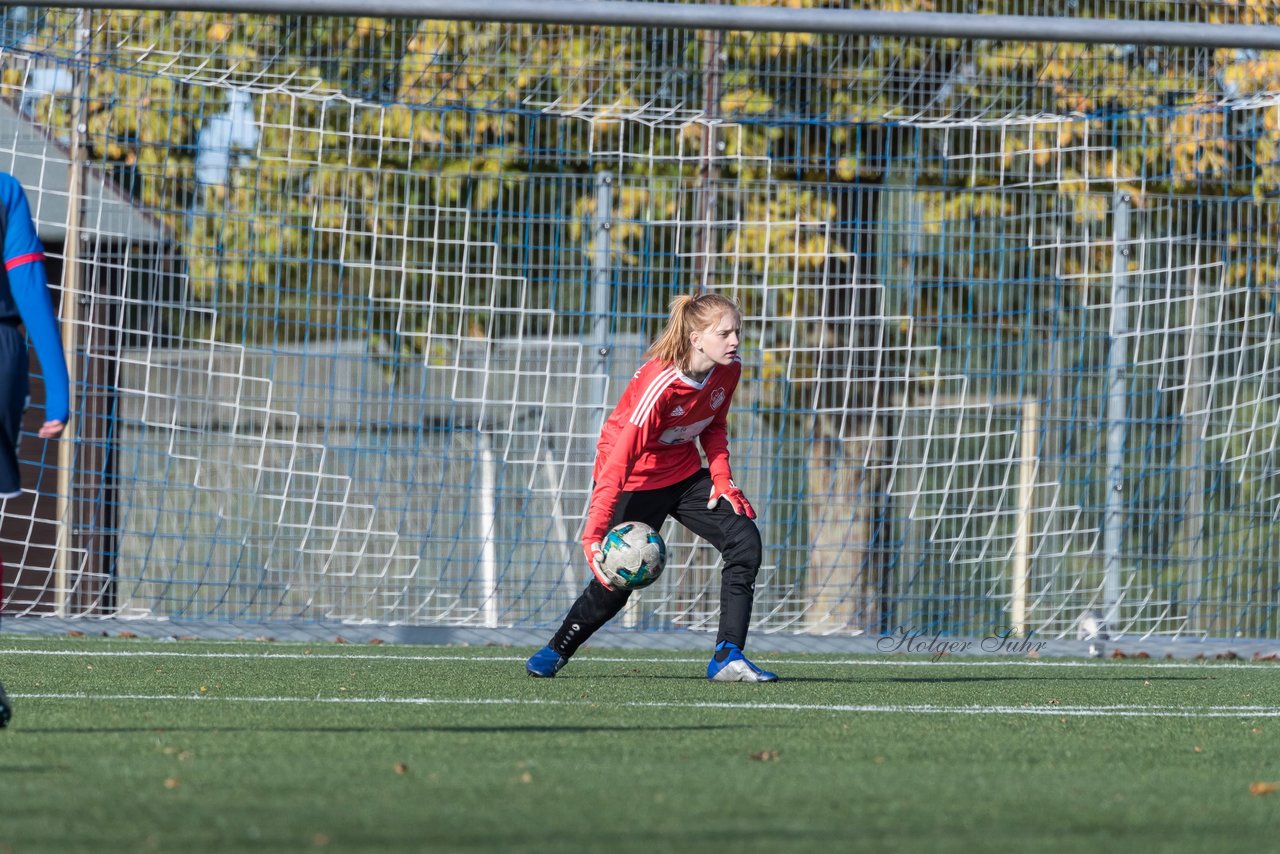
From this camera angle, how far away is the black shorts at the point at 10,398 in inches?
175

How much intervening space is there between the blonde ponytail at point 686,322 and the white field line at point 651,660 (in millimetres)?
1890

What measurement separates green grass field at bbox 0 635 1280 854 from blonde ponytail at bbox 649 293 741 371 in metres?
1.26

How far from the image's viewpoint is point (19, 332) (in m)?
4.57

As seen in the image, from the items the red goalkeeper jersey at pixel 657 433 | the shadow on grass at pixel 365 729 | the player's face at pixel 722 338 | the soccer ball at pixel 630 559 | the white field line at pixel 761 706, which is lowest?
the white field line at pixel 761 706

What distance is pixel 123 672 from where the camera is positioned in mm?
6836

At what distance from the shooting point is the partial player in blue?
446cm

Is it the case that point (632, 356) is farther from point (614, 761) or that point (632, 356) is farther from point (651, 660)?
point (614, 761)

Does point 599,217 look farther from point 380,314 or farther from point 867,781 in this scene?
point 867,781

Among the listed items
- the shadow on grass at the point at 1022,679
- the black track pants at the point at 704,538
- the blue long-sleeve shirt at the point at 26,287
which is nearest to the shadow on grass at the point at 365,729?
the blue long-sleeve shirt at the point at 26,287

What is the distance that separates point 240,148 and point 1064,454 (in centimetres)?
524

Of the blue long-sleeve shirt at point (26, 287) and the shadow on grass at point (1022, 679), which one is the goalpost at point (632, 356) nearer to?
the shadow on grass at point (1022, 679)

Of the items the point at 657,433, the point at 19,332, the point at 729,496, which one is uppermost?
the point at 19,332

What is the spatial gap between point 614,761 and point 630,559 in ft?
6.69

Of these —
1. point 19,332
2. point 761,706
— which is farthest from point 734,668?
point 19,332
